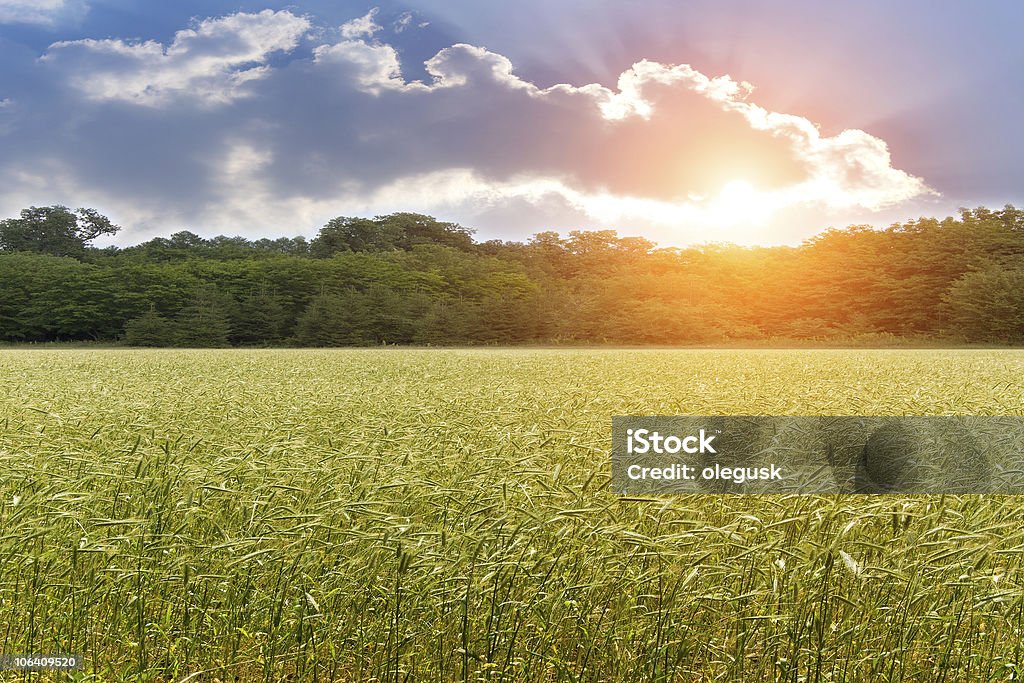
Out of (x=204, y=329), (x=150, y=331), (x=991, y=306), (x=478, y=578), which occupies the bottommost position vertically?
(x=478, y=578)

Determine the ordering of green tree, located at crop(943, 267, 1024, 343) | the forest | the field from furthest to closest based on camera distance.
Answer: the forest → green tree, located at crop(943, 267, 1024, 343) → the field

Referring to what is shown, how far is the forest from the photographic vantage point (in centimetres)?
5228

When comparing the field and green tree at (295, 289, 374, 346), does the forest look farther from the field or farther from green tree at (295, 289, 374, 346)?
the field

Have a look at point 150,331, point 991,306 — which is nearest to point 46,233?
point 150,331

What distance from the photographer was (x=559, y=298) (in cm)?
5575

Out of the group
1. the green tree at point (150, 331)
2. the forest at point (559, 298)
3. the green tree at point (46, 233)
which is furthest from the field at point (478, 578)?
the green tree at point (46, 233)

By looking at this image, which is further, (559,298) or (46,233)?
(46,233)

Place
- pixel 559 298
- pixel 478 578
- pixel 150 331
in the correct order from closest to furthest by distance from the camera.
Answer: pixel 478 578
pixel 150 331
pixel 559 298

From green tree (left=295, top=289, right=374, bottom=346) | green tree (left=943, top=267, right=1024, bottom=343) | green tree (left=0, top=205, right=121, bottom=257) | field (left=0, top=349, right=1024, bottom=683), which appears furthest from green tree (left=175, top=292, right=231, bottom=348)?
field (left=0, top=349, right=1024, bottom=683)

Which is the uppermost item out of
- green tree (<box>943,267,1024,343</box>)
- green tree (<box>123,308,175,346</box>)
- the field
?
green tree (<box>943,267,1024,343</box>)

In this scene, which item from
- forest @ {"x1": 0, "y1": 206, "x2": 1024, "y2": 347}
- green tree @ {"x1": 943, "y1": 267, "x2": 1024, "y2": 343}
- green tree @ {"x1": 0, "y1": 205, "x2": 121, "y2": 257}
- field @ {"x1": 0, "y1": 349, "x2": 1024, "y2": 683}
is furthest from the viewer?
green tree @ {"x1": 0, "y1": 205, "x2": 121, "y2": 257}

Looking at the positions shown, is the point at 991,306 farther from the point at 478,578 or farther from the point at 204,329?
the point at 478,578

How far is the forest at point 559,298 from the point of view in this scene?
52.3 meters

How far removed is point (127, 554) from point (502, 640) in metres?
1.74
